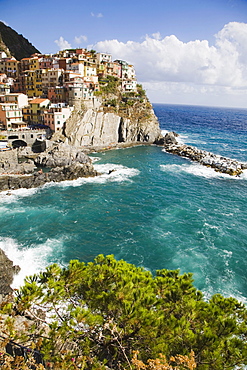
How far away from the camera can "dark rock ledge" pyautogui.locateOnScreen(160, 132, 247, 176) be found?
6670 centimetres

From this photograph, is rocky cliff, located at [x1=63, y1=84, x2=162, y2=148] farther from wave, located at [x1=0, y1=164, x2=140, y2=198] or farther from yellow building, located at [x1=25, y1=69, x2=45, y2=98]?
yellow building, located at [x1=25, y1=69, x2=45, y2=98]

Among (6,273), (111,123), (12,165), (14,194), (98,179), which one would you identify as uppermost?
(111,123)

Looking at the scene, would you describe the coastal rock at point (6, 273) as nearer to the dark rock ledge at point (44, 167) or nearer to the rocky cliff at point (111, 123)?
the dark rock ledge at point (44, 167)

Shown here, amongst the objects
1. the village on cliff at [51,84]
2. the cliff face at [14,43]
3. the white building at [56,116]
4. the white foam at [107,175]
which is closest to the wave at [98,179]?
the white foam at [107,175]

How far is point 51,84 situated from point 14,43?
241 ft

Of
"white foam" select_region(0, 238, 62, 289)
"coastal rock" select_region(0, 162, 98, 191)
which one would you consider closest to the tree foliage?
"white foam" select_region(0, 238, 62, 289)

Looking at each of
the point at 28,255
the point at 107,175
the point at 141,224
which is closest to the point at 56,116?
the point at 107,175

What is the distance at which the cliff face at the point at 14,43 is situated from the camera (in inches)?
5404

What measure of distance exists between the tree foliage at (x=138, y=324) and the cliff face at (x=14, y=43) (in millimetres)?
149492

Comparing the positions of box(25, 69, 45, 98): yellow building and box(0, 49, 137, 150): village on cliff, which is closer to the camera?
box(0, 49, 137, 150): village on cliff

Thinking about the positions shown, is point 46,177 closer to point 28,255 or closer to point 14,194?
point 14,194

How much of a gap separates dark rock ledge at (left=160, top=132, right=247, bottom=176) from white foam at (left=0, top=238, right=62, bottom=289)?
163ft

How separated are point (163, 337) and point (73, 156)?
2317 inches

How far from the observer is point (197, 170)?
67750 millimetres
